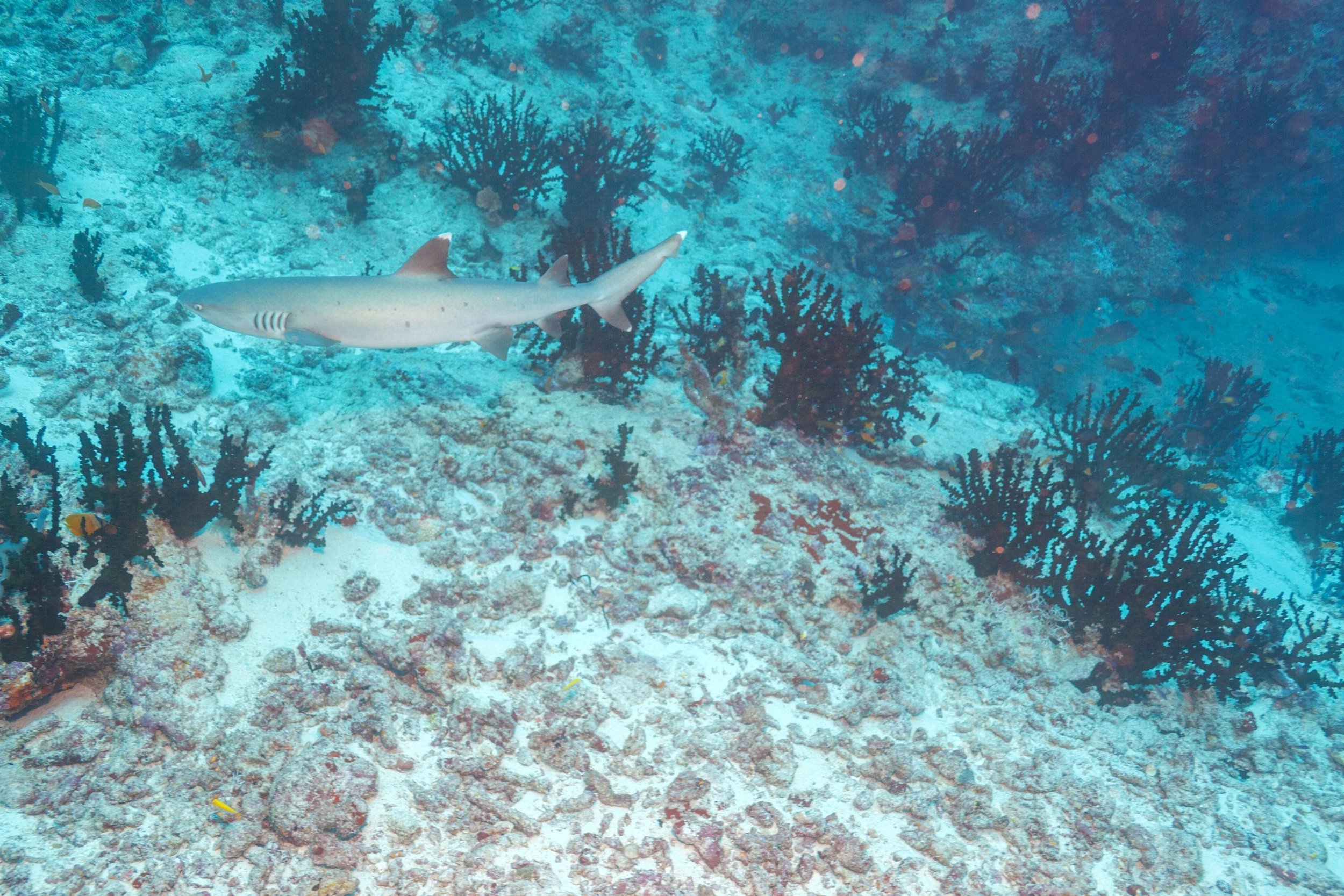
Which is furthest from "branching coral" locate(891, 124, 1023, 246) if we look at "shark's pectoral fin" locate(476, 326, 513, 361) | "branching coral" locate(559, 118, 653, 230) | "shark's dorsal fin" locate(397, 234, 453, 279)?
"shark's dorsal fin" locate(397, 234, 453, 279)

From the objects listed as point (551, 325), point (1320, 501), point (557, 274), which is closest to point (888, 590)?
point (551, 325)

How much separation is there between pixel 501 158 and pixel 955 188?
7916 millimetres

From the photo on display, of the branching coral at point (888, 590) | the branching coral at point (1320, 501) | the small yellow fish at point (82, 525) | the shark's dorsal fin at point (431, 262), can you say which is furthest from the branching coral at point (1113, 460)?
the small yellow fish at point (82, 525)

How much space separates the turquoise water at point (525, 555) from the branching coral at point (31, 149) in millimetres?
50

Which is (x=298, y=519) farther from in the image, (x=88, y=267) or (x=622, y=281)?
(x=88, y=267)

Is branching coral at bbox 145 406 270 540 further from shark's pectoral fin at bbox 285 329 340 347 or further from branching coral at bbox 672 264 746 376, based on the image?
branching coral at bbox 672 264 746 376

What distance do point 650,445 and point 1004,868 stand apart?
351 cm

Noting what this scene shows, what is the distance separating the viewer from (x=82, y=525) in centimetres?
323

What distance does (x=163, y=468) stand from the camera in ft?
11.8

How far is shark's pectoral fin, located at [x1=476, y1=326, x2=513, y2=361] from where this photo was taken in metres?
3.99

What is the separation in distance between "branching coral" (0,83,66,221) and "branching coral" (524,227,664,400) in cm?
503

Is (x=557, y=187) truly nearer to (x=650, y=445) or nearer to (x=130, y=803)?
(x=650, y=445)

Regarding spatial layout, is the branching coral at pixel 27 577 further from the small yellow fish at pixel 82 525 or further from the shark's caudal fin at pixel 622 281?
the shark's caudal fin at pixel 622 281

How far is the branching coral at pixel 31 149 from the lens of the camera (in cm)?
596
